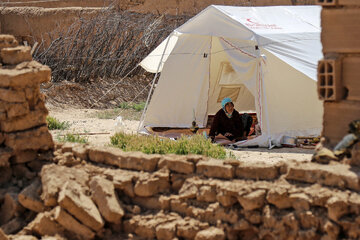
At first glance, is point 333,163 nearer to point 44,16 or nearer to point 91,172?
point 91,172

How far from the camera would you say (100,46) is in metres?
14.5

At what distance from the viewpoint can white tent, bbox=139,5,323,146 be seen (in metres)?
8.87

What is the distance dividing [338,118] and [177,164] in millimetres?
1431

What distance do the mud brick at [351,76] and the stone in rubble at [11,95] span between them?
2970 millimetres

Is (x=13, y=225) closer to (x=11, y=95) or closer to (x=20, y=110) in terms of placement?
(x=20, y=110)

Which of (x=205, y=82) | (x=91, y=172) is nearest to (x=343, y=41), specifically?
(x=91, y=172)

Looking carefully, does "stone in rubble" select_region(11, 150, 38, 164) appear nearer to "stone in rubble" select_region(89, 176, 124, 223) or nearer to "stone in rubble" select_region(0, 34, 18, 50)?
"stone in rubble" select_region(89, 176, 124, 223)

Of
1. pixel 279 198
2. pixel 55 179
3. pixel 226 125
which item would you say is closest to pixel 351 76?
pixel 279 198

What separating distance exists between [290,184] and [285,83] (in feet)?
13.4

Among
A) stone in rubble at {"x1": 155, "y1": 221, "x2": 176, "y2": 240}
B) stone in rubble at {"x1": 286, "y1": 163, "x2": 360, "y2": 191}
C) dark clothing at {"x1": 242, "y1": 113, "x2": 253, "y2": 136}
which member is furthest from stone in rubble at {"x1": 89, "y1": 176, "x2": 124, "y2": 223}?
dark clothing at {"x1": 242, "y1": 113, "x2": 253, "y2": 136}

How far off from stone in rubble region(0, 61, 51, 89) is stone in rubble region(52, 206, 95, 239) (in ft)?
4.41

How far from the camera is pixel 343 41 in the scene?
204 inches

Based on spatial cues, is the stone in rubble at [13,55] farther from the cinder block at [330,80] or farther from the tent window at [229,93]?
the tent window at [229,93]

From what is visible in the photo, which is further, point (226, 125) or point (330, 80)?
point (226, 125)
